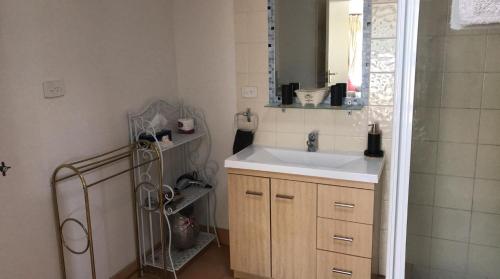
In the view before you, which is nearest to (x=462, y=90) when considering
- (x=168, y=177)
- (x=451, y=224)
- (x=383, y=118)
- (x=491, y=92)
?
(x=491, y=92)

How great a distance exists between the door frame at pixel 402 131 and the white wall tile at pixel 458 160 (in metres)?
0.49

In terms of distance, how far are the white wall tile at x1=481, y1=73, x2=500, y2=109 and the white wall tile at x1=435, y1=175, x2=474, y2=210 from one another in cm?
32

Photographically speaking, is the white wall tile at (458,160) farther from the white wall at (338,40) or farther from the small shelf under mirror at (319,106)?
the white wall at (338,40)

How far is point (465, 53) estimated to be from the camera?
5.04ft

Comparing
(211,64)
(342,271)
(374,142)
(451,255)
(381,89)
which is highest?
(211,64)

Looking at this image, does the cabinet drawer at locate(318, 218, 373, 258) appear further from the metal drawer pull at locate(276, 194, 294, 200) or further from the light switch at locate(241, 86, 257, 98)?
the light switch at locate(241, 86, 257, 98)

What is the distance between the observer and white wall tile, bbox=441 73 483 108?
158 cm

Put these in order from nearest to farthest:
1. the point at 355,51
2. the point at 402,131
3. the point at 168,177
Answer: the point at 402,131, the point at 355,51, the point at 168,177

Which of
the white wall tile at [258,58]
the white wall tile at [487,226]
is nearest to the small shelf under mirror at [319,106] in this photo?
the white wall tile at [258,58]

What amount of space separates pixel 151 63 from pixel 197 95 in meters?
0.41

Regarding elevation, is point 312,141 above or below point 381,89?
below

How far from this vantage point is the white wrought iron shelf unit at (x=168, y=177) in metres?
2.56

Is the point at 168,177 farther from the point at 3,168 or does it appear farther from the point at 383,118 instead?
the point at 383,118

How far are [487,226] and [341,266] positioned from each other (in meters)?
0.81
